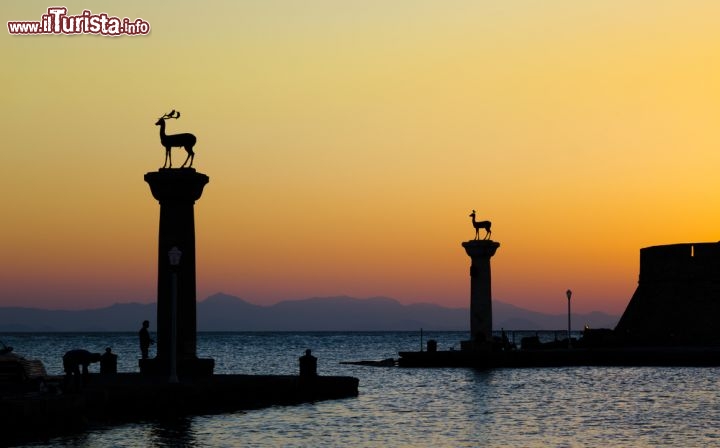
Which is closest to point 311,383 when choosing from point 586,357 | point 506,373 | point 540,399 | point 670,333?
point 540,399

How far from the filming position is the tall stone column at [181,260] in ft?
122

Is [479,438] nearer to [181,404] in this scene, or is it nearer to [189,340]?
[181,404]

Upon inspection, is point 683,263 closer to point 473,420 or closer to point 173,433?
point 473,420

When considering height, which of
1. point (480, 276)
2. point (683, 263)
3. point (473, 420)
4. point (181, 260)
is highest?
point (683, 263)

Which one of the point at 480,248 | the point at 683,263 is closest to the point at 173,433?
the point at 480,248

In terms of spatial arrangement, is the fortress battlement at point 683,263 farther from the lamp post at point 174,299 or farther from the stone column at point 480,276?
the lamp post at point 174,299

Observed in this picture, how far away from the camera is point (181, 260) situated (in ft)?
122

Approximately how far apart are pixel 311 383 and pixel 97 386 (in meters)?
8.34

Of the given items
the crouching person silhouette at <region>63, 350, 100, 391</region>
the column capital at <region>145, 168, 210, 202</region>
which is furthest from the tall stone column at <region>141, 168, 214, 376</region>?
the crouching person silhouette at <region>63, 350, 100, 391</region>

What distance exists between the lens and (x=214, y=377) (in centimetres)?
3922

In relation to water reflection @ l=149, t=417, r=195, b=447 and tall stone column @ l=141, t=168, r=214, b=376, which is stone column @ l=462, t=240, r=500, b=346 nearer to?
tall stone column @ l=141, t=168, r=214, b=376

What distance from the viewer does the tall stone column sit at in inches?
1459

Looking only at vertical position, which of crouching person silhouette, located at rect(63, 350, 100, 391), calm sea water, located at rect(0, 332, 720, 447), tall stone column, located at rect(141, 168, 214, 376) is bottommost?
calm sea water, located at rect(0, 332, 720, 447)

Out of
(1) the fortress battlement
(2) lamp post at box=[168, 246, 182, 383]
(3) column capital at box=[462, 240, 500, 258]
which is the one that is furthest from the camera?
(1) the fortress battlement
